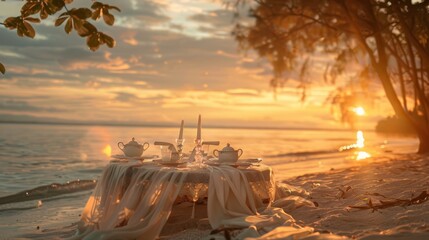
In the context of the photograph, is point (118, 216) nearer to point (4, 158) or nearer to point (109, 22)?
point (109, 22)

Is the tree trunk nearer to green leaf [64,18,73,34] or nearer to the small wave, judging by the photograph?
the small wave

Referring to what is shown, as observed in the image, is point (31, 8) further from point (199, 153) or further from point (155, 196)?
point (199, 153)

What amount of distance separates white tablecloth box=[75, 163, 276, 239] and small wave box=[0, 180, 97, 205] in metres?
5.42

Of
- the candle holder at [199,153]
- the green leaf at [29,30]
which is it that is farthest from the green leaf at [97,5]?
the candle holder at [199,153]

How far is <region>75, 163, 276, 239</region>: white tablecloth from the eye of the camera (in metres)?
4.84

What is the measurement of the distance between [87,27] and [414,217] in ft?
12.9

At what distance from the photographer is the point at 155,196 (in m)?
5.01

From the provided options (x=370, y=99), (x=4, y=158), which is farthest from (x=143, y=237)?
(x=4, y=158)

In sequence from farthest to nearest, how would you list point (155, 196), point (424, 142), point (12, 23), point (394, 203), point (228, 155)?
point (424, 142) < point (394, 203) < point (228, 155) < point (155, 196) < point (12, 23)

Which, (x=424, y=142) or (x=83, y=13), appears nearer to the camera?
(x=83, y=13)

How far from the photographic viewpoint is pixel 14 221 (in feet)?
24.3

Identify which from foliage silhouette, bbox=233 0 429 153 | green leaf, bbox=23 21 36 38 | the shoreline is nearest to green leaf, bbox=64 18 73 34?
green leaf, bbox=23 21 36 38

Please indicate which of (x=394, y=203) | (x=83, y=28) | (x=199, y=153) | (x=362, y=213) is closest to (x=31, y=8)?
(x=83, y=28)

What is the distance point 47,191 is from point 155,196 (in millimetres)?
7069
